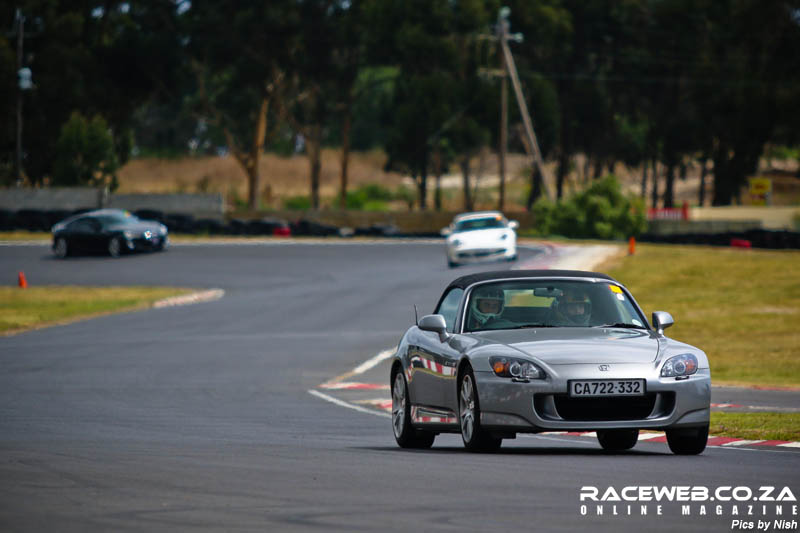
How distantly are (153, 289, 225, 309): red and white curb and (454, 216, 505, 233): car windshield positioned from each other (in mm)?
8279

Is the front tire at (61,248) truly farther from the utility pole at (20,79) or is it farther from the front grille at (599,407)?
the front grille at (599,407)

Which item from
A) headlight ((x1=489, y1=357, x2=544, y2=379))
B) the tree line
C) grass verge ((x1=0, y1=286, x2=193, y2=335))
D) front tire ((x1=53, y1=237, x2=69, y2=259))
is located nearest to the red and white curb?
A: grass verge ((x1=0, y1=286, x2=193, y2=335))

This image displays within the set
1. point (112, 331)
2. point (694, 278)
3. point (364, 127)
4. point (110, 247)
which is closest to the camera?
point (112, 331)

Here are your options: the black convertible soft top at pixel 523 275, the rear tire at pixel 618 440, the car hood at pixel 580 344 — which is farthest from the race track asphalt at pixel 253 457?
the black convertible soft top at pixel 523 275

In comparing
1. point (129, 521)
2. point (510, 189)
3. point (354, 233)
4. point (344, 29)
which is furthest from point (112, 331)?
point (510, 189)

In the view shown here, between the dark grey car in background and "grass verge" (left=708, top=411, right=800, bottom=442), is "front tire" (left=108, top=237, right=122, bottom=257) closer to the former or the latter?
the dark grey car in background

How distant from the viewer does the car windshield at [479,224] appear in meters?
46.2

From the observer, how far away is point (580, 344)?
10.9 m

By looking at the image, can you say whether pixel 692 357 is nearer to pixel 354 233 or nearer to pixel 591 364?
pixel 591 364

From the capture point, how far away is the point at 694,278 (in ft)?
145

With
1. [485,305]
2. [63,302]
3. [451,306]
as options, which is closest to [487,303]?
[485,305]

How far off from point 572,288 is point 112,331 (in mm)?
19339

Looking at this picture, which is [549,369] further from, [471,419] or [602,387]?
[471,419]

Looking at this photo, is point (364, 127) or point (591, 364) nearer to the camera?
point (591, 364)
